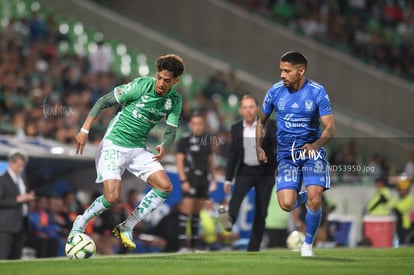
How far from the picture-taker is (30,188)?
20547mm

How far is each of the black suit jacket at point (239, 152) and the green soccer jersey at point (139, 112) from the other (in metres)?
2.91

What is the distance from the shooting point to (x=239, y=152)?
17.4m

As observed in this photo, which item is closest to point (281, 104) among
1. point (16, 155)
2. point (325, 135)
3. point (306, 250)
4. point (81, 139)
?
point (325, 135)

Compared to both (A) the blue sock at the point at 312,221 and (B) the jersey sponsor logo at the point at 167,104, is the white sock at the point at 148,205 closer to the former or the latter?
(B) the jersey sponsor logo at the point at 167,104

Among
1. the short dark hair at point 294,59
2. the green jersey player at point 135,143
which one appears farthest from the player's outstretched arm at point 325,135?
the green jersey player at point 135,143

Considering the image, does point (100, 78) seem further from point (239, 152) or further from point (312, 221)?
point (312, 221)

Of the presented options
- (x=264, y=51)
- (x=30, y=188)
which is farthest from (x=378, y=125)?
(x=30, y=188)

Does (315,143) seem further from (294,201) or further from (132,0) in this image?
(132,0)

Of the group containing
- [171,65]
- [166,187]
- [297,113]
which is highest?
[171,65]

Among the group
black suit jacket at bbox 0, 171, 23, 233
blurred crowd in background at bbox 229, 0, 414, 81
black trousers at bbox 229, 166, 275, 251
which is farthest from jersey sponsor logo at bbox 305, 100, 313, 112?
blurred crowd in background at bbox 229, 0, 414, 81

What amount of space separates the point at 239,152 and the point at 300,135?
3.22m

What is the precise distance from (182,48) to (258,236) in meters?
15.6

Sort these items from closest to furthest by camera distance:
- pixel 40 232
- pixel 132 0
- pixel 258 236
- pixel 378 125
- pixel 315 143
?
pixel 315 143 < pixel 258 236 < pixel 40 232 < pixel 378 125 < pixel 132 0

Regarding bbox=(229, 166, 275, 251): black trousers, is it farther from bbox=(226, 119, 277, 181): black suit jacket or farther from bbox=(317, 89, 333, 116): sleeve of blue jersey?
bbox=(317, 89, 333, 116): sleeve of blue jersey
